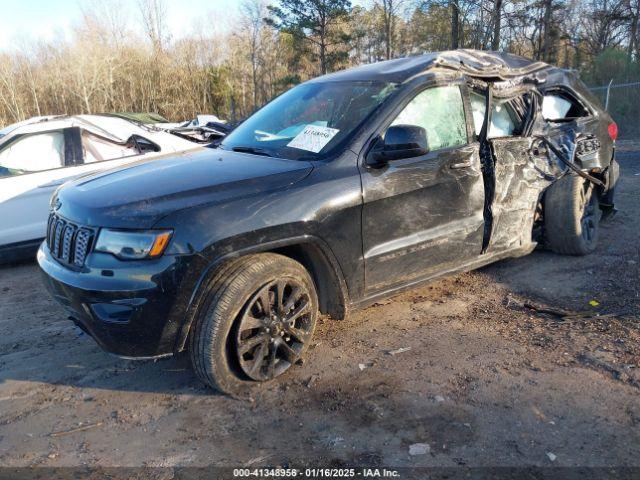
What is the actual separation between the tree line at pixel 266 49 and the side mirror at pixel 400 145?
22368mm

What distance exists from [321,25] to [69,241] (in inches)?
1066

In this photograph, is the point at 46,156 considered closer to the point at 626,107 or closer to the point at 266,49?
the point at 626,107

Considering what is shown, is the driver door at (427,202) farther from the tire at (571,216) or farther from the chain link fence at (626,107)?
the chain link fence at (626,107)

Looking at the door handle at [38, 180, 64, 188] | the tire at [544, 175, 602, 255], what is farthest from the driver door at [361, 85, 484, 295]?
the door handle at [38, 180, 64, 188]

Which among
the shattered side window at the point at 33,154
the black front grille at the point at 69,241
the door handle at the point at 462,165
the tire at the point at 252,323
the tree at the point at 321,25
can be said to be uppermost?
the tree at the point at 321,25

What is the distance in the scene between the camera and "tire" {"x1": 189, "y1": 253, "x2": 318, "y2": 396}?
2.94 m

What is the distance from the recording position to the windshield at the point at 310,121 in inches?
141

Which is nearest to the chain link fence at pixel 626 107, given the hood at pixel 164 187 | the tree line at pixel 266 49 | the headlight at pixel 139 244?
the tree line at pixel 266 49

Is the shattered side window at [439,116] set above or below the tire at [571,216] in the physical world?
above

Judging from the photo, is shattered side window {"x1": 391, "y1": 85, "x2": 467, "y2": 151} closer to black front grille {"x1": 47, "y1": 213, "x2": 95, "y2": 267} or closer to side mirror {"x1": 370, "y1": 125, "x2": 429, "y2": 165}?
side mirror {"x1": 370, "y1": 125, "x2": 429, "y2": 165}

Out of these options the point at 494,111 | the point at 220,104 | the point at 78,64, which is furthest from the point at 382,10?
the point at 494,111

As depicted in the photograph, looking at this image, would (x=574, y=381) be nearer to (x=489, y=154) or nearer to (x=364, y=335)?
(x=364, y=335)

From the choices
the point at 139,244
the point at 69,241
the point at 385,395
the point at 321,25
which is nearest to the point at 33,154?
the point at 69,241

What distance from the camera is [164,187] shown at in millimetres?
3062
